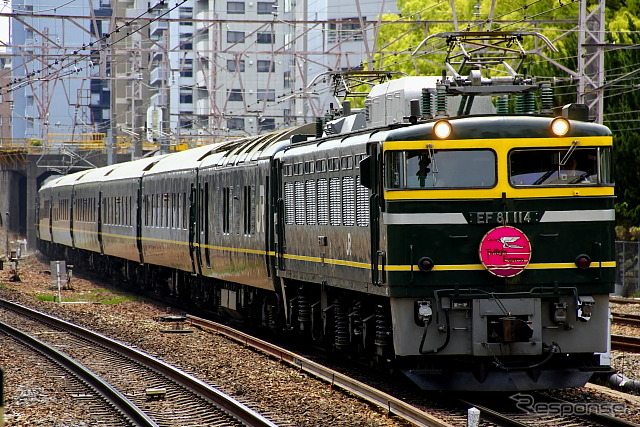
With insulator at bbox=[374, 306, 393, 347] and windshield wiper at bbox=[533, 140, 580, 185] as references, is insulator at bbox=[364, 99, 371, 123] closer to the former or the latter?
insulator at bbox=[374, 306, 393, 347]

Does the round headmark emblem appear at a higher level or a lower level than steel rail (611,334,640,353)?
higher

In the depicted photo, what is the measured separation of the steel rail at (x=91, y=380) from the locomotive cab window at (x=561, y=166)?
4.48 metres

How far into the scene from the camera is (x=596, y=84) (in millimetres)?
23859

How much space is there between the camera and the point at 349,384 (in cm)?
1342

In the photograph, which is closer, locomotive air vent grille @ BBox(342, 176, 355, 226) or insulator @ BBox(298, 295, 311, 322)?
locomotive air vent grille @ BBox(342, 176, 355, 226)

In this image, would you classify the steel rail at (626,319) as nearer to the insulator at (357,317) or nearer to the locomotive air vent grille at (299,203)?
the locomotive air vent grille at (299,203)

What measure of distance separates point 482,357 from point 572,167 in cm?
216

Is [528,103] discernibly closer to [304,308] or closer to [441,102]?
[441,102]

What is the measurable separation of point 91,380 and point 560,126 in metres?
6.87

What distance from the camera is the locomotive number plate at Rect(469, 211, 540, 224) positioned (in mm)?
12336

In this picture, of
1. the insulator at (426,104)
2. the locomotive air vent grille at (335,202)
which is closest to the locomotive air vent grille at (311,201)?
the locomotive air vent grille at (335,202)

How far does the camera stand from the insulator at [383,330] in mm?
13195

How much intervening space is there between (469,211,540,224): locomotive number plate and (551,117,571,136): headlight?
0.85m

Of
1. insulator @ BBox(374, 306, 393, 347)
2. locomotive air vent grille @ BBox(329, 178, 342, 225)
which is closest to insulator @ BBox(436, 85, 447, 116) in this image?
locomotive air vent grille @ BBox(329, 178, 342, 225)
